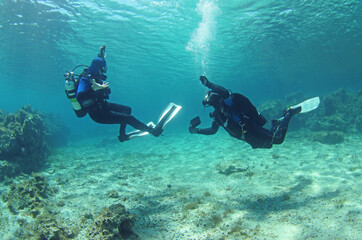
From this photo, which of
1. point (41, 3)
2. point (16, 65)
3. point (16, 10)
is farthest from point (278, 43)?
point (16, 65)

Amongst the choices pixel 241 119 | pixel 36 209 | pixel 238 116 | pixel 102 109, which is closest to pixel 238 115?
pixel 238 116

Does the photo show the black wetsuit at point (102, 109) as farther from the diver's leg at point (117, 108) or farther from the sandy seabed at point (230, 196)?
the sandy seabed at point (230, 196)

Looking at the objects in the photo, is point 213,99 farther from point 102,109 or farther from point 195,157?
point 195,157

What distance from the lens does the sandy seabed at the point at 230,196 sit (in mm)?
4004

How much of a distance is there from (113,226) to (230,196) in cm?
333

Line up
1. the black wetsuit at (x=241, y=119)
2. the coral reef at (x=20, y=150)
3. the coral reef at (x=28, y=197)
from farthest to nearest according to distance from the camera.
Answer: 1. the coral reef at (x=20, y=150)
2. the coral reef at (x=28, y=197)
3. the black wetsuit at (x=241, y=119)

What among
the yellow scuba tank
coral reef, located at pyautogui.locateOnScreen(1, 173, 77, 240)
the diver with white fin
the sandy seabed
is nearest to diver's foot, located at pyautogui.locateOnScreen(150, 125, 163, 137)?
the sandy seabed

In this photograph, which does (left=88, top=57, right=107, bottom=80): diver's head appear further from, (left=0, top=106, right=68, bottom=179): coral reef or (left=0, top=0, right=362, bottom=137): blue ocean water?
(left=0, top=0, right=362, bottom=137): blue ocean water

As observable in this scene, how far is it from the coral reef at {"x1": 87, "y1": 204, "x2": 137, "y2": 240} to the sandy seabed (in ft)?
0.94

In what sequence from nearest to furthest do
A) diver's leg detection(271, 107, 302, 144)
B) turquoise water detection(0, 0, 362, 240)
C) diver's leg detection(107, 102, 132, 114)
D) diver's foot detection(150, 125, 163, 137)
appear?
turquoise water detection(0, 0, 362, 240) < diver's leg detection(271, 107, 302, 144) < diver's leg detection(107, 102, 132, 114) < diver's foot detection(150, 125, 163, 137)

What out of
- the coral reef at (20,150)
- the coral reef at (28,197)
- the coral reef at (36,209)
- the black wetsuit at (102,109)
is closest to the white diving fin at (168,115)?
the black wetsuit at (102,109)

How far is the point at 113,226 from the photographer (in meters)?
3.84

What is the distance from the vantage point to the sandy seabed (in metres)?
4.00

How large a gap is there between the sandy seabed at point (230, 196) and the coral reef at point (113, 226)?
0.29 m
